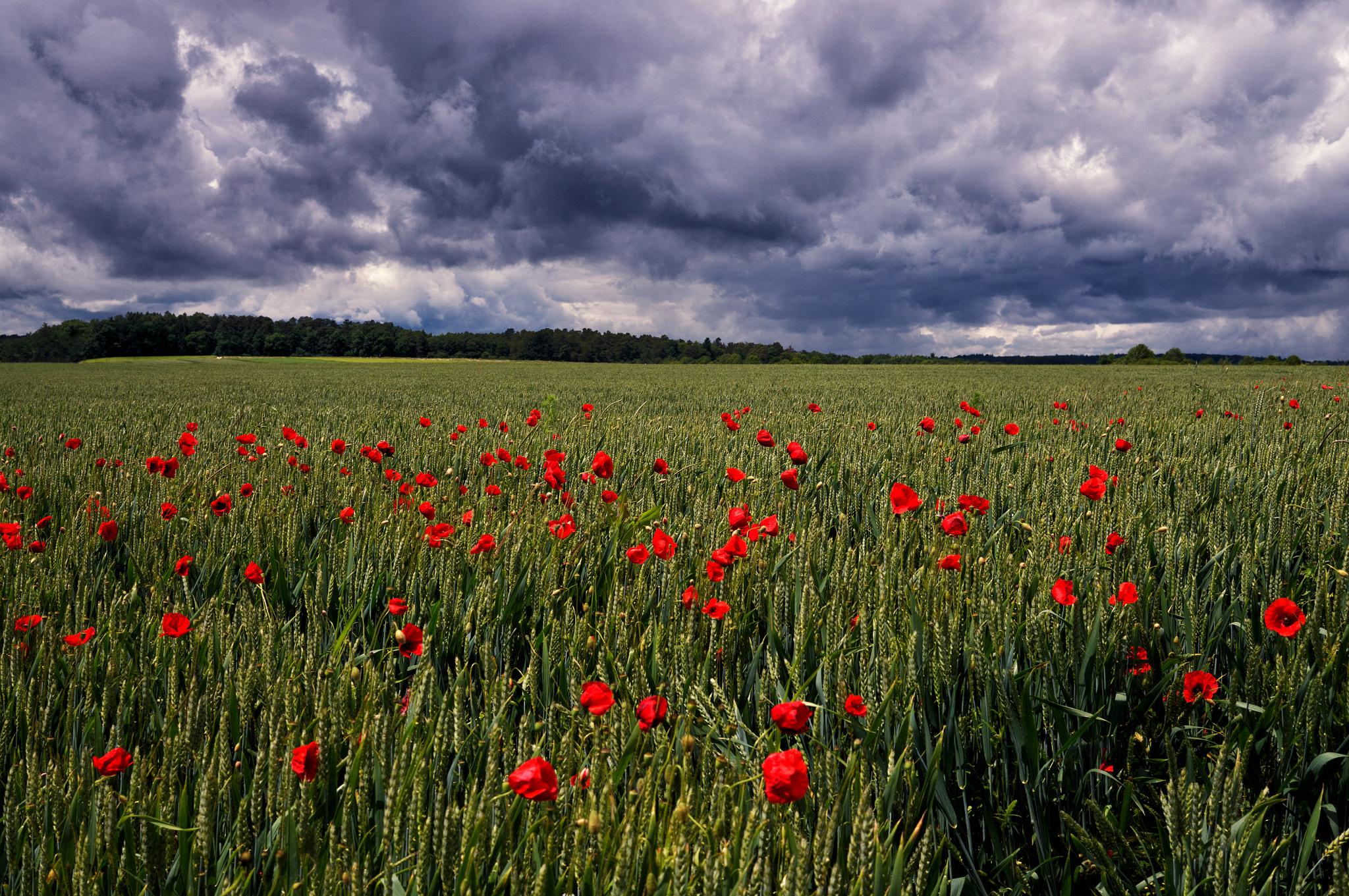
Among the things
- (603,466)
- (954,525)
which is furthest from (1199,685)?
(603,466)

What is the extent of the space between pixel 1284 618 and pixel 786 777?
1.24 meters

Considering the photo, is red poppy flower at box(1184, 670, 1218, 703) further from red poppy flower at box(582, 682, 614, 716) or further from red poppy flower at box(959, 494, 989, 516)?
red poppy flower at box(582, 682, 614, 716)

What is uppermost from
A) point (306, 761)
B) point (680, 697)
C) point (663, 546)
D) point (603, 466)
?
point (603, 466)

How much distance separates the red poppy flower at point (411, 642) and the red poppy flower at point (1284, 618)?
6.14 ft

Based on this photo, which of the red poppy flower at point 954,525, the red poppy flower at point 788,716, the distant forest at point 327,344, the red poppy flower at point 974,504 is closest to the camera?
the red poppy flower at point 788,716

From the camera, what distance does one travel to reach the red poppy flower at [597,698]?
1049 mm

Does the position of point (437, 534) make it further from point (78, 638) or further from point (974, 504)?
point (974, 504)

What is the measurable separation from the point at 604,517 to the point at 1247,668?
6.64 ft

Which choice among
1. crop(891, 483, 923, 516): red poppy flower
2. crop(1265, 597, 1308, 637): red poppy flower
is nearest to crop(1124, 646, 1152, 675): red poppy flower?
crop(1265, 597, 1308, 637): red poppy flower

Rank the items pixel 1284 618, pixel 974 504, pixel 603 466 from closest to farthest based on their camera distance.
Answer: pixel 1284 618
pixel 974 504
pixel 603 466

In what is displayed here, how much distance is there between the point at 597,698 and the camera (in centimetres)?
106

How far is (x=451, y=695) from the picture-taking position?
1318mm

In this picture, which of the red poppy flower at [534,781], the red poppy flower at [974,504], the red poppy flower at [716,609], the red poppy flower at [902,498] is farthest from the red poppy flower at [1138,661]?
the red poppy flower at [534,781]

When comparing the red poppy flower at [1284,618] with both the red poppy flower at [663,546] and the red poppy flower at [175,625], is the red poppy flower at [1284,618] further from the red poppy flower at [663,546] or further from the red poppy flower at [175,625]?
the red poppy flower at [175,625]
